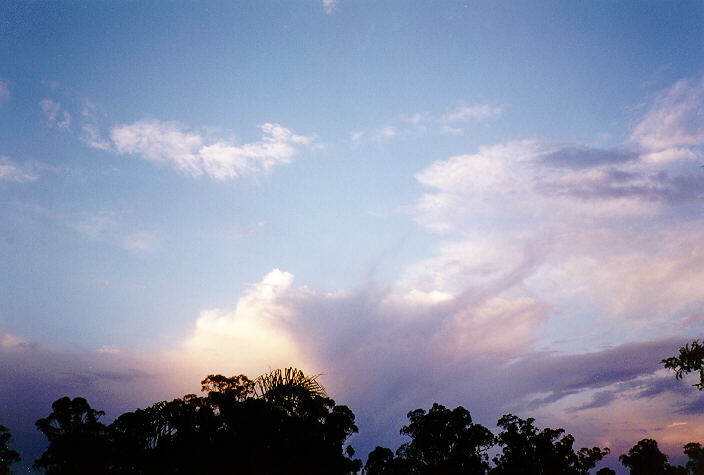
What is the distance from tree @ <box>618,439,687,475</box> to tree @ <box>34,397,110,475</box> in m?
77.9

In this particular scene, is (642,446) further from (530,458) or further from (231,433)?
(231,433)

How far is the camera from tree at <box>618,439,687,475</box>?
7094cm

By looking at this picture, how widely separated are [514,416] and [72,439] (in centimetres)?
5603

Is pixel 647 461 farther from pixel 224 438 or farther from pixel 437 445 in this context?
pixel 224 438

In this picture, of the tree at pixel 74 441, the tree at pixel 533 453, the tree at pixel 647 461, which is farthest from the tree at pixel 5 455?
the tree at pixel 647 461

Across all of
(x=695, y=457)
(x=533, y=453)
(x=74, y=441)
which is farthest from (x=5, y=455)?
(x=695, y=457)

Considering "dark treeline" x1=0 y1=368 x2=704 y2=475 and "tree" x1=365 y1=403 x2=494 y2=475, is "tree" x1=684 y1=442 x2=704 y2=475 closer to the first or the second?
"tree" x1=365 y1=403 x2=494 y2=475

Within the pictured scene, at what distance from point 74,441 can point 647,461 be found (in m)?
80.8

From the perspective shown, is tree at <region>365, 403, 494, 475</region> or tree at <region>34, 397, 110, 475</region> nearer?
tree at <region>34, 397, 110, 475</region>

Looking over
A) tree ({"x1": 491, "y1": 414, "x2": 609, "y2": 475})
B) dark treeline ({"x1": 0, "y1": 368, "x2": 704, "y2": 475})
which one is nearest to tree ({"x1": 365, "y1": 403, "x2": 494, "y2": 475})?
tree ({"x1": 491, "y1": 414, "x2": 609, "y2": 475})

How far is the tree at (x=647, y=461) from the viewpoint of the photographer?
70.9m

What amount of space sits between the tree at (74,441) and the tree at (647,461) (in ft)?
256

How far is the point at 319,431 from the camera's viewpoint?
3216 centimetres

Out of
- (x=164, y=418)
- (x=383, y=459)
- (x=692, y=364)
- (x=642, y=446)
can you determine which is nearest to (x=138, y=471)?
(x=164, y=418)
